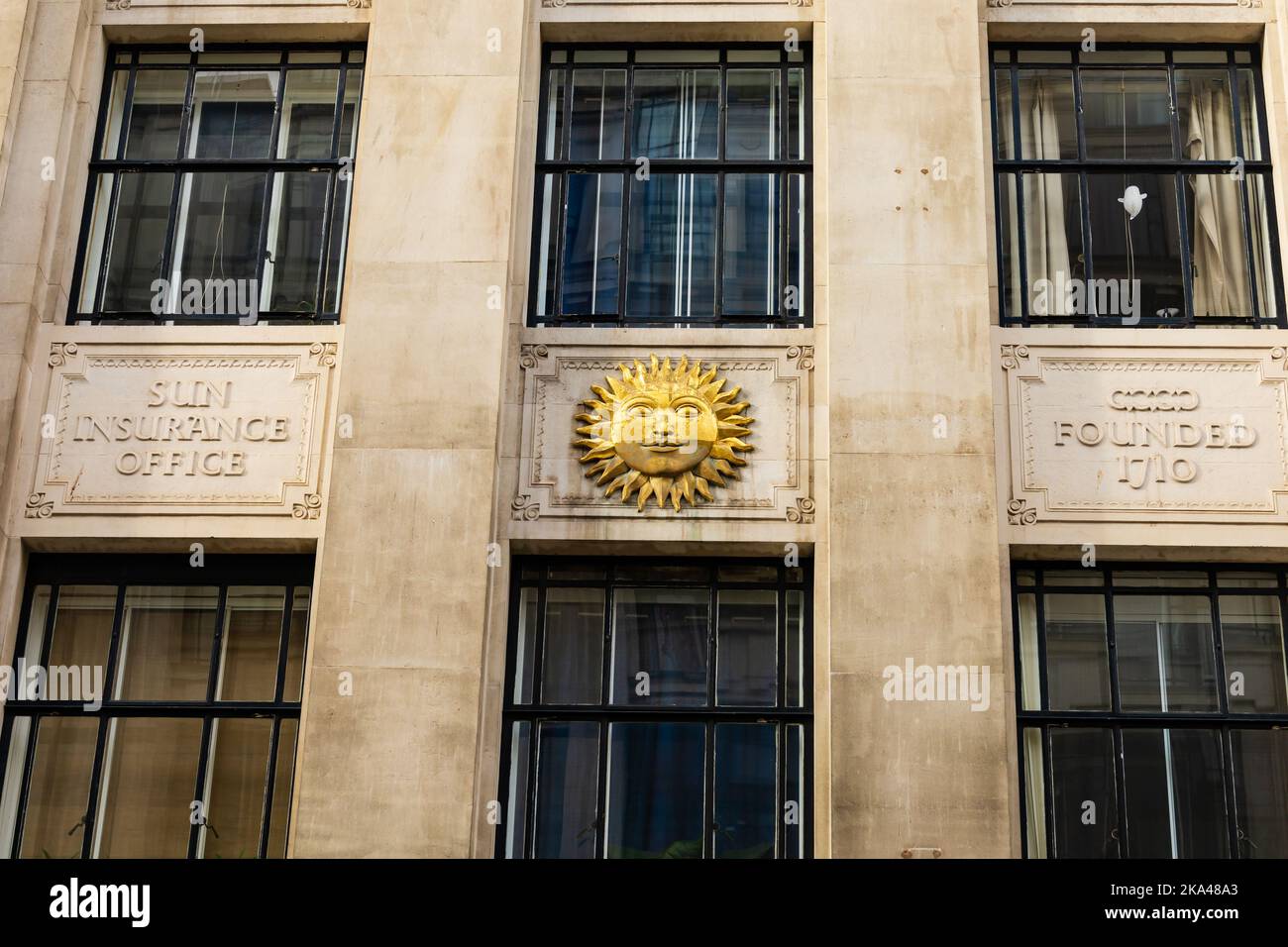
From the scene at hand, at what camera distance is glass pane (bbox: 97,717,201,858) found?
1507 centimetres

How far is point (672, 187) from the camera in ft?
55.9

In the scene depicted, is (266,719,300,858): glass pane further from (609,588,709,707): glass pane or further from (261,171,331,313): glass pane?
(261,171,331,313): glass pane

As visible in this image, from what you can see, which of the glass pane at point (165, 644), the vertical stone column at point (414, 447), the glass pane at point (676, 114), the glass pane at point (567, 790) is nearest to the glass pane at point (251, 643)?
the glass pane at point (165, 644)

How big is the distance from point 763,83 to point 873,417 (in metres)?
4.02

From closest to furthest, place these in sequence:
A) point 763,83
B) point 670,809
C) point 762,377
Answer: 1. point 670,809
2. point 762,377
3. point 763,83

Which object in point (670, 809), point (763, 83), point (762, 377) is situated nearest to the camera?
point (670, 809)

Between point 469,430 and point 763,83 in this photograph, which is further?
point 763,83

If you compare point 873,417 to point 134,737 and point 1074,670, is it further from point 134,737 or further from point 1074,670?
point 134,737

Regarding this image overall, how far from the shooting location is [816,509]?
15.4 meters

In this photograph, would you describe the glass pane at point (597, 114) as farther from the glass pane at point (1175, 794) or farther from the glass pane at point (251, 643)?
the glass pane at point (1175, 794)

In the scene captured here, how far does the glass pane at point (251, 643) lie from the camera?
50.9 ft

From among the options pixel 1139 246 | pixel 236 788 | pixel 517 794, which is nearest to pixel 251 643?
pixel 236 788

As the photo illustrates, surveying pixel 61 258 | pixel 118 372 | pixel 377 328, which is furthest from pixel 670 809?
pixel 61 258

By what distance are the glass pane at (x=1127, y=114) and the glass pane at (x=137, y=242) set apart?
8992 millimetres
